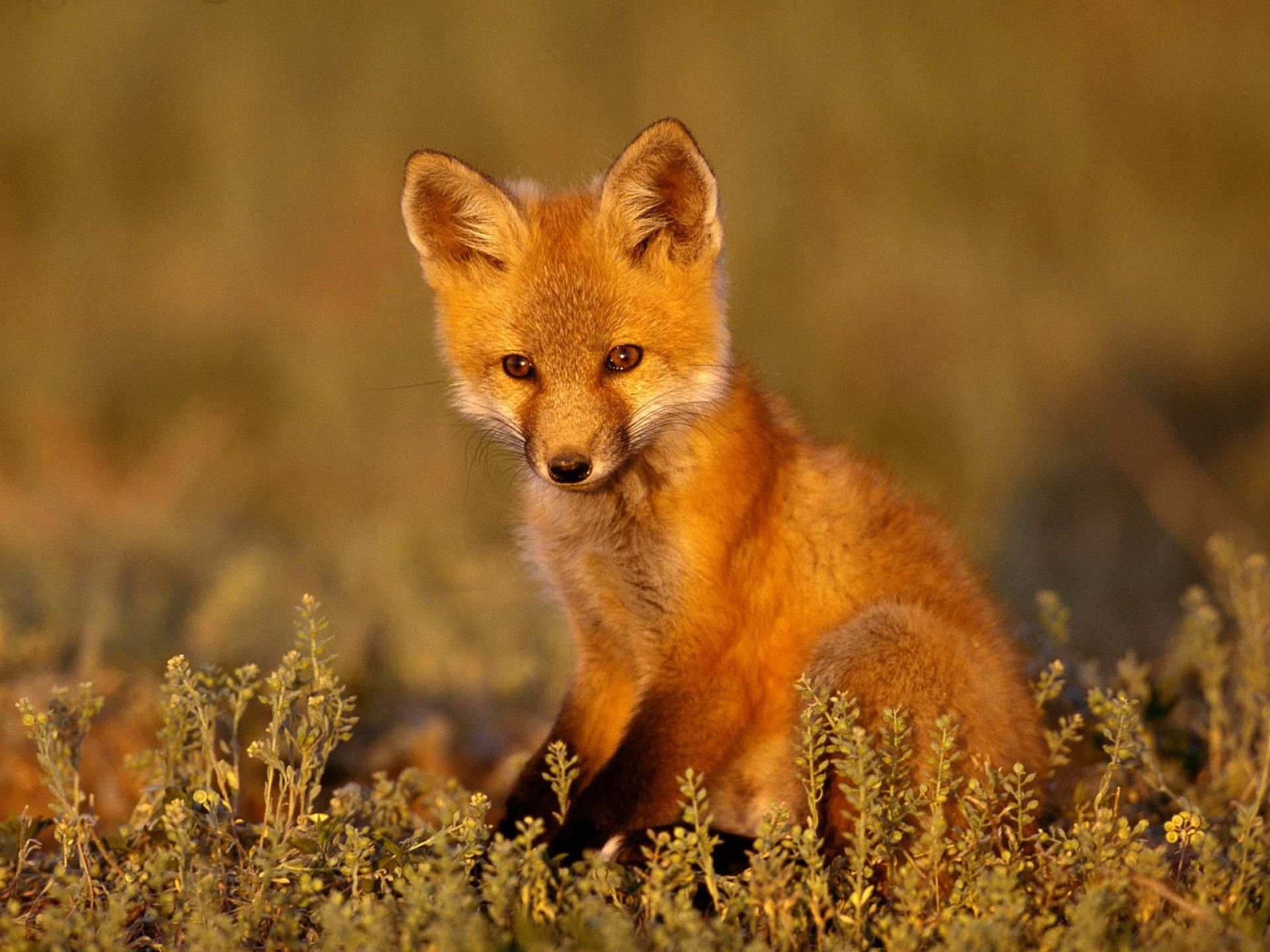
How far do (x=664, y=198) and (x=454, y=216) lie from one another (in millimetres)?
635

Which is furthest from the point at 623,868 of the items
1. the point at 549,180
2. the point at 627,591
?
the point at 549,180

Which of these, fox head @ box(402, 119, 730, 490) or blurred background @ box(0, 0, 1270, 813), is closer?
fox head @ box(402, 119, 730, 490)

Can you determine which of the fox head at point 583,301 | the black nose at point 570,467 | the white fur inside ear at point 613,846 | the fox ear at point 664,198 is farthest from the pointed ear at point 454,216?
the white fur inside ear at point 613,846

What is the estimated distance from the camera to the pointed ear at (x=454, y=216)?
Result: 3910 mm

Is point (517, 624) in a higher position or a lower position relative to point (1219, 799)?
lower

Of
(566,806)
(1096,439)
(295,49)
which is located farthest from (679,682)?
(295,49)

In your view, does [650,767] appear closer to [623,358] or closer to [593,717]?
[593,717]

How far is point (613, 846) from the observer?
3.33 meters

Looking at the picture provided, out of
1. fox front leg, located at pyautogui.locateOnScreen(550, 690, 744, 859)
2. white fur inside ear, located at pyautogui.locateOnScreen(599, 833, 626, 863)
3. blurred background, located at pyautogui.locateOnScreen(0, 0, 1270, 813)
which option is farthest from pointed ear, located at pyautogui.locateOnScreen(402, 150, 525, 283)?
blurred background, located at pyautogui.locateOnScreen(0, 0, 1270, 813)

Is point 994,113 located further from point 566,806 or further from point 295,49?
point 566,806

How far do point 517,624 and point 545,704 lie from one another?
0.80 meters

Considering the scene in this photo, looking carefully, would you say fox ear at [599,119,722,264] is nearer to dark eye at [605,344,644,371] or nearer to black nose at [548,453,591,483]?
dark eye at [605,344,644,371]

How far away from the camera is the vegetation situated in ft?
8.58

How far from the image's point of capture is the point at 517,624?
20.5 ft
